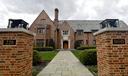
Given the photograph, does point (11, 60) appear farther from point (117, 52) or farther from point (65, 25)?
point (65, 25)

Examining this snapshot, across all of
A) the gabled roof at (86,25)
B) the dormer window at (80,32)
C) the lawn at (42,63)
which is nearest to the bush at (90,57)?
the lawn at (42,63)

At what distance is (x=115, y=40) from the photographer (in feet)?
20.6

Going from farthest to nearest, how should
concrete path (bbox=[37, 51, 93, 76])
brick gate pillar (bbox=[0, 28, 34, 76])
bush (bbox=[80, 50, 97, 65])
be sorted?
bush (bbox=[80, 50, 97, 65]) → concrete path (bbox=[37, 51, 93, 76]) → brick gate pillar (bbox=[0, 28, 34, 76])

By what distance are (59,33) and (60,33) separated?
25cm

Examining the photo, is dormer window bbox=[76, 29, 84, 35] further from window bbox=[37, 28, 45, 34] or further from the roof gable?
window bbox=[37, 28, 45, 34]

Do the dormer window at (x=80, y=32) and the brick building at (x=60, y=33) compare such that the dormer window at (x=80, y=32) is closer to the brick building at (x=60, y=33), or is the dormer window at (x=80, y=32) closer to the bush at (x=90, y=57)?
the brick building at (x=60, y=33)

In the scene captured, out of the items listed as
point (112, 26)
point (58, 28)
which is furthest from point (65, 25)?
point (112, 26)

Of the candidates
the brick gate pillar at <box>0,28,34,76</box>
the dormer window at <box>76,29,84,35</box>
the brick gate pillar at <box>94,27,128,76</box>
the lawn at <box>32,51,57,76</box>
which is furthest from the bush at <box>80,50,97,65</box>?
the dormer window at <box>76,29,84,35</box>

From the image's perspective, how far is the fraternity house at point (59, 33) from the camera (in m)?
43.8

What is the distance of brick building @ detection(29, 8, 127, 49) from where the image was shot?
144 feet

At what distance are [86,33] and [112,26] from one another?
38.9m

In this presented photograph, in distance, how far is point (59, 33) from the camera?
149 feet

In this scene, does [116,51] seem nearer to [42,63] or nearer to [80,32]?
[42,63]

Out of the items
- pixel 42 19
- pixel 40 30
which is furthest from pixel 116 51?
pixel 42 19
